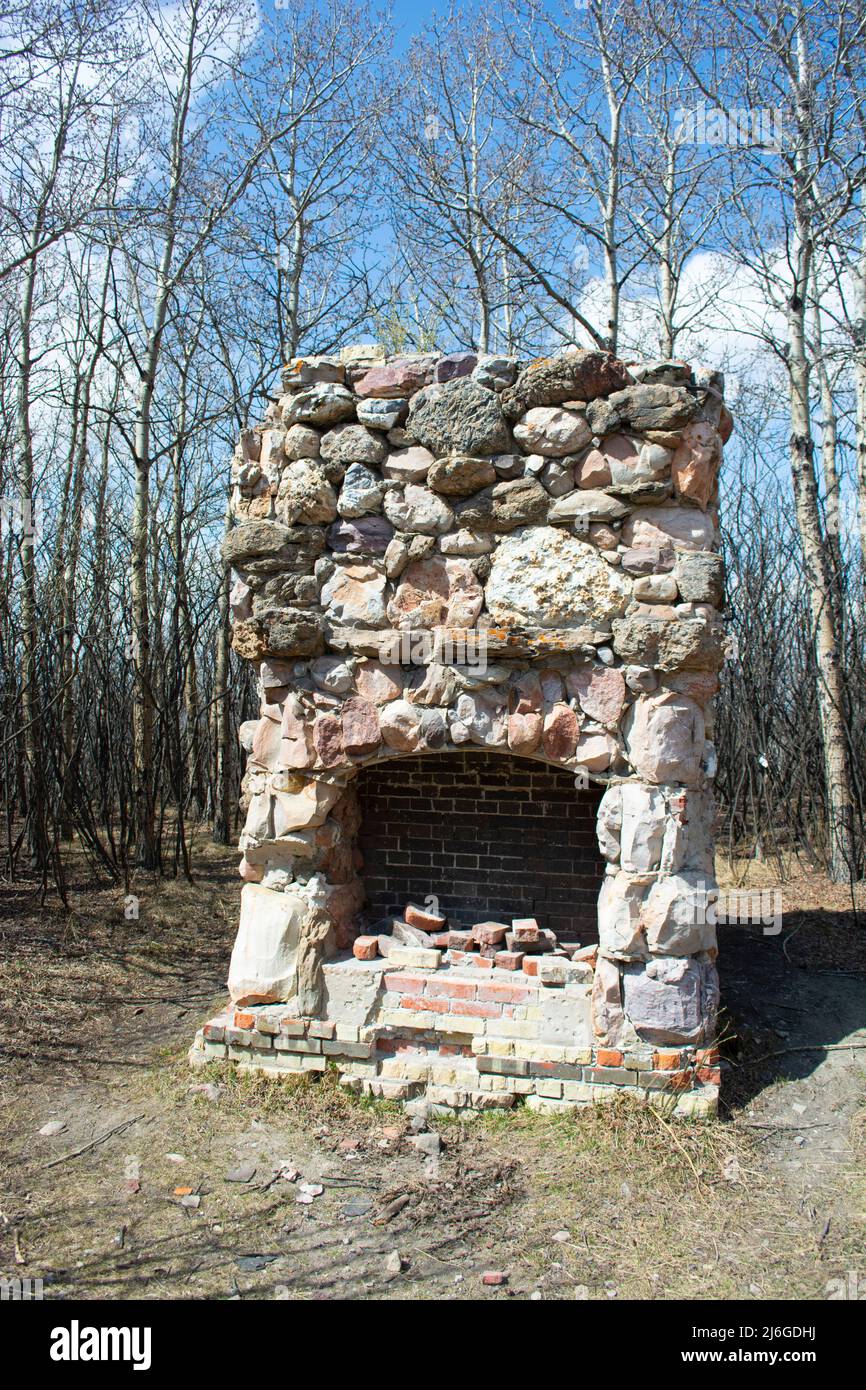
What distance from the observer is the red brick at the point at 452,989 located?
13.8 feet

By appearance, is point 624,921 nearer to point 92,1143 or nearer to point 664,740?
point 664,740

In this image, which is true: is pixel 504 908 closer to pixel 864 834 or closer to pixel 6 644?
pixel 864 834

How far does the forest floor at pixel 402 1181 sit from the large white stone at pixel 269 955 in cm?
38

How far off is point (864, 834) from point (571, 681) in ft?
15.2

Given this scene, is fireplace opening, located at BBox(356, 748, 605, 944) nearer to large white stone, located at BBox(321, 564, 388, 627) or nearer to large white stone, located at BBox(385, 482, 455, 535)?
large white stone, located at BBox(321, 564, 388, 627)

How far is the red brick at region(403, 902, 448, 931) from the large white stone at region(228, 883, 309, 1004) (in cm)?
62

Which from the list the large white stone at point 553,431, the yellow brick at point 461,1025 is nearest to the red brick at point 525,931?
the yellow brick at point 461,1025

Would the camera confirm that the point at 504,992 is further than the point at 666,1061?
Yes

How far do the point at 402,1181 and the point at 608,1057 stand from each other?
1001 mm

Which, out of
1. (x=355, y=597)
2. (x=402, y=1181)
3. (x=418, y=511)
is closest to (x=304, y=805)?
(x=355, y=597)

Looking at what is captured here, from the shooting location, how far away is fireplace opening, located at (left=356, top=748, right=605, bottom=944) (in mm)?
4805

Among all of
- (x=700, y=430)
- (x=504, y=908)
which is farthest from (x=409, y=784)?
(x=700, y=430)

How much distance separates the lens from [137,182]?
8.85 meters

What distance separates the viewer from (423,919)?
4.67m
